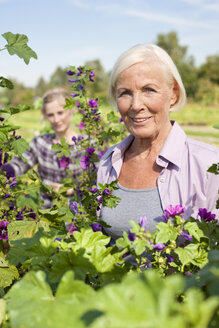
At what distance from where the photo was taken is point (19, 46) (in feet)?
5.44

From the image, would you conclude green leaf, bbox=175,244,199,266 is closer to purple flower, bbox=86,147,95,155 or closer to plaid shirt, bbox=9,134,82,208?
purple flower, bbox=86,147,95,155

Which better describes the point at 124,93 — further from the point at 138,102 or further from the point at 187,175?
the point at 187,175

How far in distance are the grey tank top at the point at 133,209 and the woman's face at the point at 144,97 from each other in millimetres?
453

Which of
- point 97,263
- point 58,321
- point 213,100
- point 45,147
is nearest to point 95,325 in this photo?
point 58,321

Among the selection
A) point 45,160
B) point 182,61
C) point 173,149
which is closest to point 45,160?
point 45,160

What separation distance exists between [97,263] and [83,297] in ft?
0.99

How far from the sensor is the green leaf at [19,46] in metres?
1.64

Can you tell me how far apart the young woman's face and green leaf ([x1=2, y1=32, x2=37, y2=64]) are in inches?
134

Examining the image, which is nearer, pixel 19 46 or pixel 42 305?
pixel 42 305

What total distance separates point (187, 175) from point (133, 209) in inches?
19.0

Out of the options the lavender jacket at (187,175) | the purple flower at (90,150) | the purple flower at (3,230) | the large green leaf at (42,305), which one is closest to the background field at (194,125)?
the purple flower at (90,150)

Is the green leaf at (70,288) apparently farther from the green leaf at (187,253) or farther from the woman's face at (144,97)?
the woman's face at (144,97)

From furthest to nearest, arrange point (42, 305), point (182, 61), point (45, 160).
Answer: point (182, 61)
point (45, 160)
point (42, 305)

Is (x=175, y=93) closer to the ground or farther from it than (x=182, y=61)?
closer to the ground
